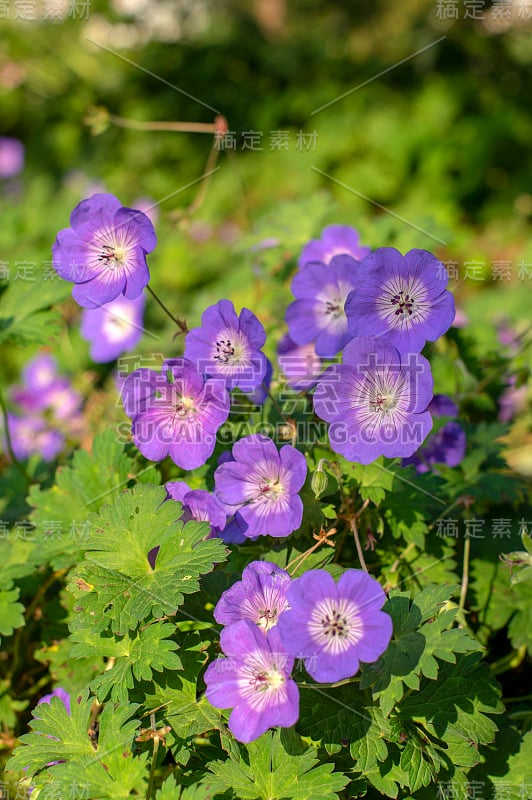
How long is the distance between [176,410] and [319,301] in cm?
50

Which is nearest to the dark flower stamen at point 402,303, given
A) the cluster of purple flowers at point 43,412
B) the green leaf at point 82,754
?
the green leaf at point 82,754

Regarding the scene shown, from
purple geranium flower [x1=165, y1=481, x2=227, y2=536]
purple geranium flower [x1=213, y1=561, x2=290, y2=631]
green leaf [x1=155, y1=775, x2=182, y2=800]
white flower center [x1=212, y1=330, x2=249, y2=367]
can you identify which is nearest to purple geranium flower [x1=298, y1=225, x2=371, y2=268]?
white flower center [x1=212, y1=330, x2=249, y2=367]

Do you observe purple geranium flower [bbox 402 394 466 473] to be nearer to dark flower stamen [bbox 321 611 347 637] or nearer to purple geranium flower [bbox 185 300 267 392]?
purple geranium flower [bbox 185 300 267 392]

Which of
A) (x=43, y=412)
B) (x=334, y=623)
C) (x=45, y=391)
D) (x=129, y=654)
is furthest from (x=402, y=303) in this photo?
(x=45, y=391)

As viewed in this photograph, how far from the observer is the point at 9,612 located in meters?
1.65

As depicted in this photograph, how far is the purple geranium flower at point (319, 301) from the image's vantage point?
Answer: 5.90ft

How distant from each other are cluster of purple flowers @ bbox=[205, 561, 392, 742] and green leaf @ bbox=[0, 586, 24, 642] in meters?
0.53

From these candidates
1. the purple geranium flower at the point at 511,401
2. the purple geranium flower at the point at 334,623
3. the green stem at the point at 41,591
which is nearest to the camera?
the purple geranium flower at the point at 334,623

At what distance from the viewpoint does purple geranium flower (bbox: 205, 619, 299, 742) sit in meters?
1.24

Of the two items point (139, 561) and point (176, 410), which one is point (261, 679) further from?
point (176, 410)

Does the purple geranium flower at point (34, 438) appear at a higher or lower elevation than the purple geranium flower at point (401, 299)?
lower

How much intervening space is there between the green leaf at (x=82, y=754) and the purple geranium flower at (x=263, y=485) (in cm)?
41

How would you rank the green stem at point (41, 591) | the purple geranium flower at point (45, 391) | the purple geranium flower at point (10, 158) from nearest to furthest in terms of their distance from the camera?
the green stem at point (41, 591) < the purple geranium flower at point (45, 391) < the purple geranium flower at point (10, 158)

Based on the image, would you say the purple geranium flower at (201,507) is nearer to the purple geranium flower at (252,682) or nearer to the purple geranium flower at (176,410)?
the purple geranium flower at (176,410)
